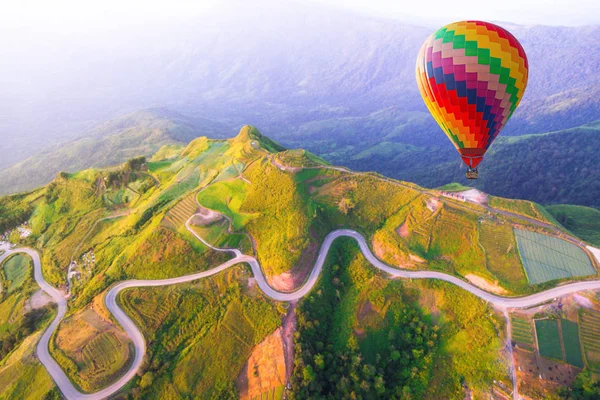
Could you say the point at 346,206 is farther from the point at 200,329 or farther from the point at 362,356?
the point at 200,329

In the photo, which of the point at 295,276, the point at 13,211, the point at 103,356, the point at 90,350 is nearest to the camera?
the point at 103,356

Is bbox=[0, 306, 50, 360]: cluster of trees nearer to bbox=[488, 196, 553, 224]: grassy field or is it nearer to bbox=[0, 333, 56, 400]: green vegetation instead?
bbox=[0, 333, 56, 400]: green vegetation

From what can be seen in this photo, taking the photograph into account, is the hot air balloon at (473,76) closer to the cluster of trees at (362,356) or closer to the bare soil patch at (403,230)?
the bare soil patch at (403,230)

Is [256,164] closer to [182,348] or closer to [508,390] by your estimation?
[182,348]

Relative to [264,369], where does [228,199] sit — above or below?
above

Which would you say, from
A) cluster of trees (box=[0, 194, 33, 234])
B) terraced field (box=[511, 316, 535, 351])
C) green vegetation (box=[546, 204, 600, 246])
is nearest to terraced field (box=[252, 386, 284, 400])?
terraced field (box=[511, 316, 535, 351])

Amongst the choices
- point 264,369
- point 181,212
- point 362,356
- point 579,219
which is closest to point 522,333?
point 362,356

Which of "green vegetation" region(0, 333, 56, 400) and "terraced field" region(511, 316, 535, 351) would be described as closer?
"green vegetation" region(0, 333, 56, 400)
